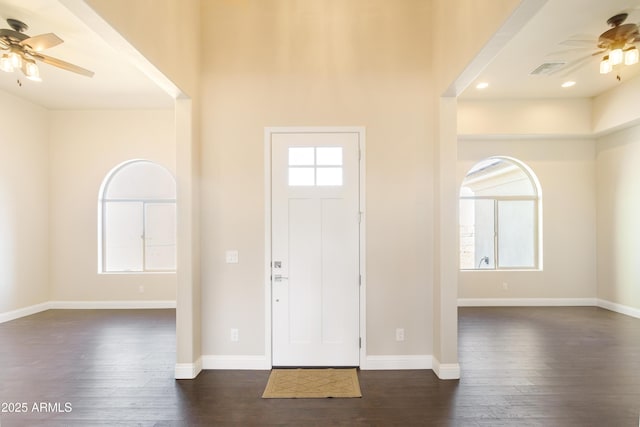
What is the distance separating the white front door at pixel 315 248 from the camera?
3416 millimetres

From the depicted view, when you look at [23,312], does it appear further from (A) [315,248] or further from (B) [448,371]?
(B) [448,371]

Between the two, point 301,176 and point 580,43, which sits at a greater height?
point 580,43

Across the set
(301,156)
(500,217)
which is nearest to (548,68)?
(500,217)

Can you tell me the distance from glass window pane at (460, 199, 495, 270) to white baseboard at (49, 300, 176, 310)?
5.60m

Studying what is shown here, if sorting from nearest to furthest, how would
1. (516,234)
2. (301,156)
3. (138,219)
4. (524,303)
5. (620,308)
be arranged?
(301,156) < (620,308) < (524,303) < (138,219) < (516,234)

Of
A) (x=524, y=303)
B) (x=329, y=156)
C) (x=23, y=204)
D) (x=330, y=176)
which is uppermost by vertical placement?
(x=329, y=156)

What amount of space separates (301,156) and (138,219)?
4.21 metres

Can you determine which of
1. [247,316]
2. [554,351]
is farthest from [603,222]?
[247,316]

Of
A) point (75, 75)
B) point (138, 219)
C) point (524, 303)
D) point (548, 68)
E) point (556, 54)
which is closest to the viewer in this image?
point (556, 54)

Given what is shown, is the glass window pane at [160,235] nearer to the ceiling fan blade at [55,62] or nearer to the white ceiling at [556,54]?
the ceiling fan blade at [55,62]

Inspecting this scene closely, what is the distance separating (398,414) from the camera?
2605 millimetres

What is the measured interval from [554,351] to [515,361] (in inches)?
27.3

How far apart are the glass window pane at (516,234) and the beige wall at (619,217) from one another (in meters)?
1.12

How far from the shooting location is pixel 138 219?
613 cm
